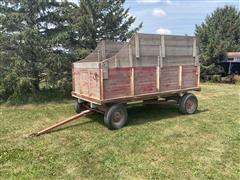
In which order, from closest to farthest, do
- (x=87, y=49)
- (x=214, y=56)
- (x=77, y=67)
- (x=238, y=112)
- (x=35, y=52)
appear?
(x=77, y=67) < (x=238, y=112) < (x=35, y=52) < (x=87, y=49) < (x=214, y=56)

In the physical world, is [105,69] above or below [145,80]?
above

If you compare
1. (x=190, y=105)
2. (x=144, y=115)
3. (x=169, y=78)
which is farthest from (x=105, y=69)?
(x=190, y=105)

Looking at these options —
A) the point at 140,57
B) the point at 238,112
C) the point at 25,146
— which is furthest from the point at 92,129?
the point at 238,112

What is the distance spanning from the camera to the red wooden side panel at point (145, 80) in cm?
746

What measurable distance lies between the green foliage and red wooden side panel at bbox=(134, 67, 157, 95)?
5.01 meters

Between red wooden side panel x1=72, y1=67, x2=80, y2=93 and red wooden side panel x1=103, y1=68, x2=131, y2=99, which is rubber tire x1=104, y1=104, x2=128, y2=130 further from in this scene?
red wooden side panel x1=72, y1=67, x2=80, y2=93

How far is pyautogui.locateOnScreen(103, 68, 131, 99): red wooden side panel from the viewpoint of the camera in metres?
6.89

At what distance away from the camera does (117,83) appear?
7.06 metres

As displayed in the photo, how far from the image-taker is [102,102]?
6.82 m

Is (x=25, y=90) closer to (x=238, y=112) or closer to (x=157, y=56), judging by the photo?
(x=157, y=56)

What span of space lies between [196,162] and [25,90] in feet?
29.1

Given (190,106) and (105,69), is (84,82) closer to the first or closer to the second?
(105,69)

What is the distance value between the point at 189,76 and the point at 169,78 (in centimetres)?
95

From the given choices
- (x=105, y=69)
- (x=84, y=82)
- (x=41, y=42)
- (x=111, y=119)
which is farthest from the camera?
(x=41, y=42)
